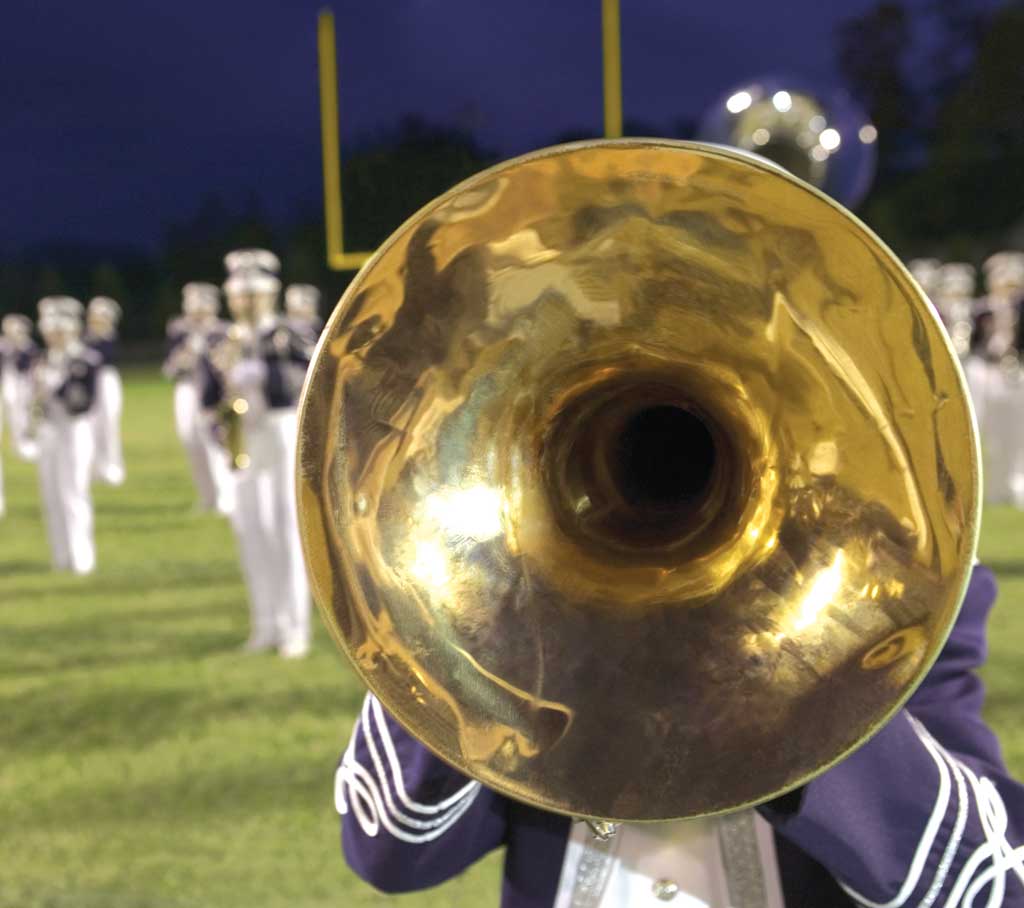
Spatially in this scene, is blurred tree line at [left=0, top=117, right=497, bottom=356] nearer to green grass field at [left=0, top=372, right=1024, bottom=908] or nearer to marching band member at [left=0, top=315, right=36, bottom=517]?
marching band member at [left=0, top=315, right=36, bottom=517]

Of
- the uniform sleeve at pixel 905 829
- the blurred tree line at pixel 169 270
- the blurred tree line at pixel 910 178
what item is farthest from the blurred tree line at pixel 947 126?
the uniform sleeve at pixel 905 829

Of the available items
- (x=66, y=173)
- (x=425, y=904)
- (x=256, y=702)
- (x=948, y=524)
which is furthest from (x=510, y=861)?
(x=66, y=173)

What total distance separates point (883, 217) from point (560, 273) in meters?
29.1

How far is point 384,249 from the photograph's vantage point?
109 cm

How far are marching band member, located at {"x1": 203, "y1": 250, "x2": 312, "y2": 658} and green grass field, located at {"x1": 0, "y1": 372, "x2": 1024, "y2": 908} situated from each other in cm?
20

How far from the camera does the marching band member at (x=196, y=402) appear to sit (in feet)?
33.8

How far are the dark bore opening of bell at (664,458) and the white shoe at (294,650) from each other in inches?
176

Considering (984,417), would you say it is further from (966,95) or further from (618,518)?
(966,95)

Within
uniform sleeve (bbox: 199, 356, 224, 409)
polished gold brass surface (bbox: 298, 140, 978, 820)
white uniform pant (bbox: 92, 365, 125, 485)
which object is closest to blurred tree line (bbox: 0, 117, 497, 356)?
white uniform pant (bbox: 92, 365, 125, 485)

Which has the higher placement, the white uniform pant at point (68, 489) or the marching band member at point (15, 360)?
the white uniform pant at point (68, 489)

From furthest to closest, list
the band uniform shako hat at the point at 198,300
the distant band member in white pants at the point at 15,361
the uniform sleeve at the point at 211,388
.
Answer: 1. the distant band member in white pants at the point at 15,361
2. the band uniform shako hat at the point at 198,300
3. the uniform sleeve at the point at 211,388

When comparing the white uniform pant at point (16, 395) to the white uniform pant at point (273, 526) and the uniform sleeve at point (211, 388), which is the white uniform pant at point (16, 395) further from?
the white uniform pant at point (273, 526)

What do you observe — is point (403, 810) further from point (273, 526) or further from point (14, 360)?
point (14, 360)

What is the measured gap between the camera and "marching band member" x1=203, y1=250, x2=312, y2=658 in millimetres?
5613
